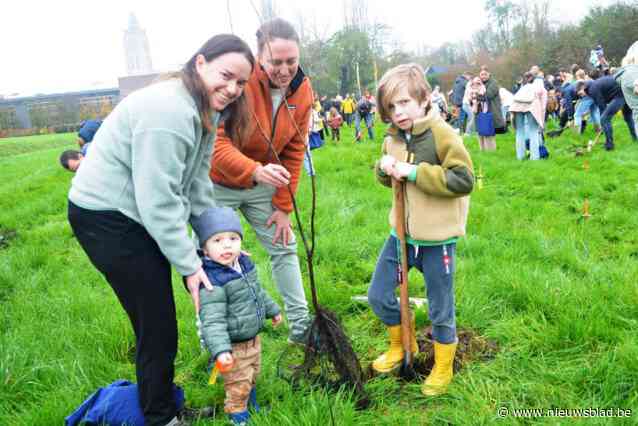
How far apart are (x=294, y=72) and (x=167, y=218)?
47.5 inches

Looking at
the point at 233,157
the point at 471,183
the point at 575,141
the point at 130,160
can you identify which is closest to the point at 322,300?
the point at 233,157

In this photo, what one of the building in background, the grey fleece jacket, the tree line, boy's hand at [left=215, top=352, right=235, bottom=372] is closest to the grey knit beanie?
the grey fleece jacket

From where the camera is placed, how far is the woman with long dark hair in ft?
5.96

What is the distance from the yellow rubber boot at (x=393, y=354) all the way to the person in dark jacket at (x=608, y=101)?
8235mm

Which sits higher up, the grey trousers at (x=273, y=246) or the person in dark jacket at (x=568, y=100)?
the person in dark jacket at (x=568, y=100)

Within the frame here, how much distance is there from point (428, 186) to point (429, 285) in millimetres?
582

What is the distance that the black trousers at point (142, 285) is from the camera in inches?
76.5

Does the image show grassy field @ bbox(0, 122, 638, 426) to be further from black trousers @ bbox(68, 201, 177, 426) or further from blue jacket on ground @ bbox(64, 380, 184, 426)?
black trousers @ bbox(68, 201, 177, 426)

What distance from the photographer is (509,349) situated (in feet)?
9.33

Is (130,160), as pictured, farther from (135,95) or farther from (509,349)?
(509,349)

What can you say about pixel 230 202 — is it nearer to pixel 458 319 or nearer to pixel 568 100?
pixel 458 319

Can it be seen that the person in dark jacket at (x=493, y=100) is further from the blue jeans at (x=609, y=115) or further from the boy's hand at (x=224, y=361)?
the boy's hand at (x=224, y=361)

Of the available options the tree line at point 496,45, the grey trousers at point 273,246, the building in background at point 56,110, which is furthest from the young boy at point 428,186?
the building in background at point 56,110

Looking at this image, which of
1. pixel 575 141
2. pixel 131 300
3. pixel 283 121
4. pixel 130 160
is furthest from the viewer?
pixel 575 141
